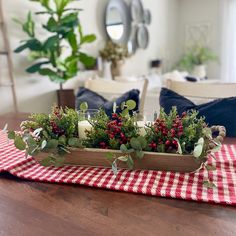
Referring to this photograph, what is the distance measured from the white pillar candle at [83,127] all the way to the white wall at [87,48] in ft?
6.46

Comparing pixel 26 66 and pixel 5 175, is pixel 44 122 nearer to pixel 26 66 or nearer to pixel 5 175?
pixel 5 175

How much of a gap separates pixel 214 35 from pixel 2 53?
14.0 ft

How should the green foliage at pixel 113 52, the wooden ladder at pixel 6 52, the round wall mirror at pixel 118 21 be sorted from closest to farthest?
the wooden ladder at pixel 6 52 < the green foliage at pixel 113 52 < the round wall mirror at pixel 118 21

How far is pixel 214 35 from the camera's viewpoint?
535 cm

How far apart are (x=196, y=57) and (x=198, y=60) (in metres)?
0.07

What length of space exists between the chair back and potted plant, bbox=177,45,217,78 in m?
3.74

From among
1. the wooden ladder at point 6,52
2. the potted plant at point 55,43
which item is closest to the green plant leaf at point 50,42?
the potted plant at point 55,43

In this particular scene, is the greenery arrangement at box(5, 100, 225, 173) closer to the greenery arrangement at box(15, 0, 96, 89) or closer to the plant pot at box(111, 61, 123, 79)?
the greenery arrangement at box(15, 0, 96, 89)

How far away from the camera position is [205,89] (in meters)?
1.53

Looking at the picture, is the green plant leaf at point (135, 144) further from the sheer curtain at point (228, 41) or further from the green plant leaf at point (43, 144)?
the sheer curtain at point (228, 41)

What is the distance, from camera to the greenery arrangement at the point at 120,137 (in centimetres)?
76

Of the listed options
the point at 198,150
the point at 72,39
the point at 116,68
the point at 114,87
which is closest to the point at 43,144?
the point at 198,150

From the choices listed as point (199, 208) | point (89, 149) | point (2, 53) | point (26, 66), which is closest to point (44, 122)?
point (89, 149)

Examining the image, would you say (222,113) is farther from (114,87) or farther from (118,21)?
(118,21)
